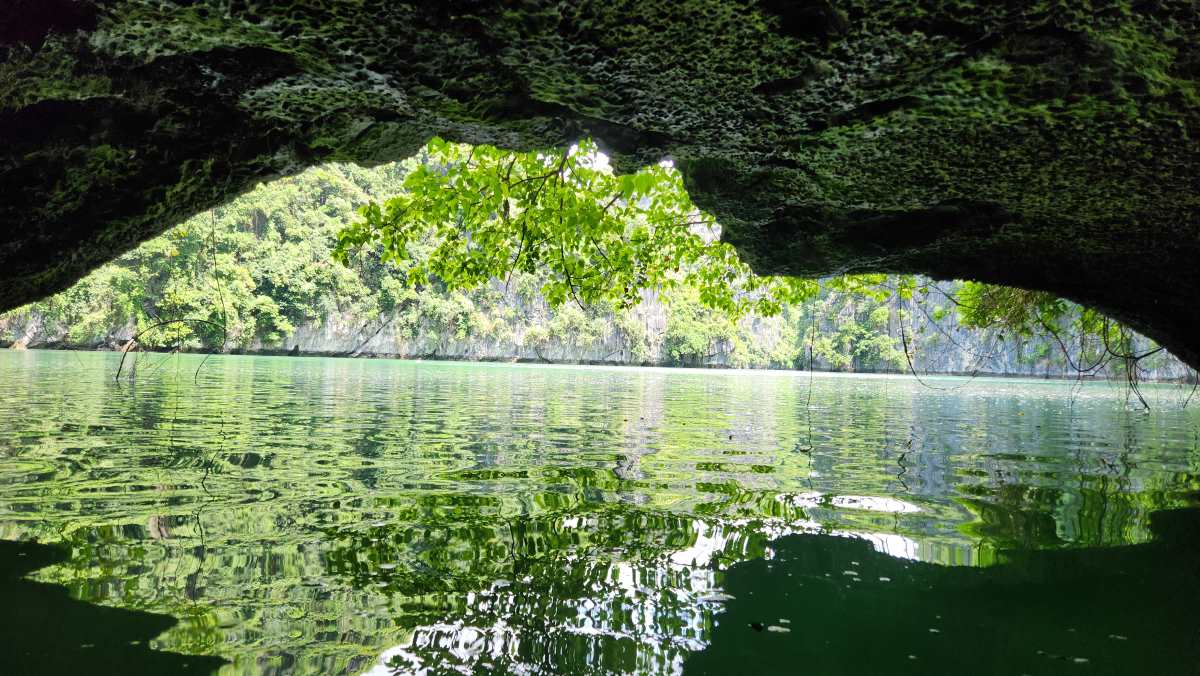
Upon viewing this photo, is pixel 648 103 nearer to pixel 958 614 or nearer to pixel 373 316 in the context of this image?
pixel 958 614

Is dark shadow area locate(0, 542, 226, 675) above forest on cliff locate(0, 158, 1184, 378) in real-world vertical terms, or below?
below

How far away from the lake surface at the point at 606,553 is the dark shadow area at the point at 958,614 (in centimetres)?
1

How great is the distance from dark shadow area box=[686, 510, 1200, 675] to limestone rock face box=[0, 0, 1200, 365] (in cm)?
184

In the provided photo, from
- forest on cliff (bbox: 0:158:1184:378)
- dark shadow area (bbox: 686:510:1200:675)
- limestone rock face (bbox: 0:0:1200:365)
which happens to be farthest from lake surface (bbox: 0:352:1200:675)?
forest on cliff (bbox: 0:158:1184:378)

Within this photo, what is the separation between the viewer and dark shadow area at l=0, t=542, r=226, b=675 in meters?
1.80

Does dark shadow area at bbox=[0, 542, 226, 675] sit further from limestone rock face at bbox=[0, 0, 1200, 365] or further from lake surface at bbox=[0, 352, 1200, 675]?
limestone rock face at bbox=[0, 0, 1200, 365]

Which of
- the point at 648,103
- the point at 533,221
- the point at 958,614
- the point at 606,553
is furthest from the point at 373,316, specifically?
the point at 958,614

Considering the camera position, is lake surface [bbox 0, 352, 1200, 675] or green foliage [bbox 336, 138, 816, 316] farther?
green foliage [bbox 336, 138, 816, 316]

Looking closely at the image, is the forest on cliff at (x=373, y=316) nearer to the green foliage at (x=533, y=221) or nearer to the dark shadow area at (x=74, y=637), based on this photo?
the green foliage at (x=533, y=221)

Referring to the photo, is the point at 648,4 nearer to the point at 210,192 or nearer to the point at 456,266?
the point at 210,192

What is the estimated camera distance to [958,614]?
2.35 m

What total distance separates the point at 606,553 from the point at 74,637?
6.60ft

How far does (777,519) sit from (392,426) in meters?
5.77

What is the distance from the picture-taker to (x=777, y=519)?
143 inches
